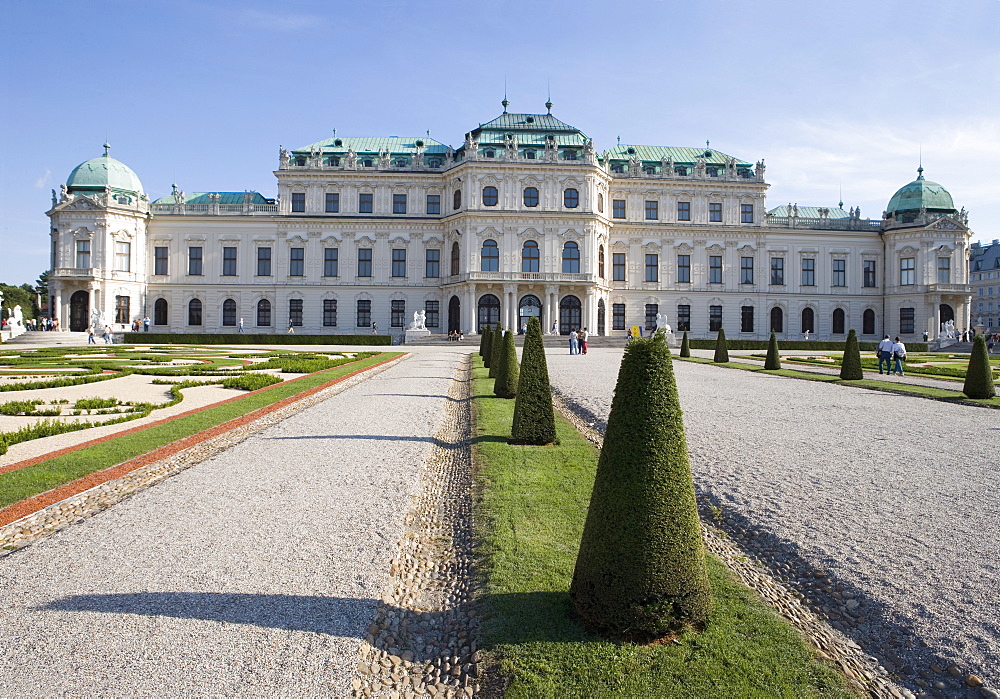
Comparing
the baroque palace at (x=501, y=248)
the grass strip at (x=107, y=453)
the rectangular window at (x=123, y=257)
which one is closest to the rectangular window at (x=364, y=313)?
the baroque palace at (x=501, y=248)

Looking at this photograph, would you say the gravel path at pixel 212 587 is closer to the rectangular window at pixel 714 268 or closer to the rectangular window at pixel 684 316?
the rectangular window at pixel 684 316

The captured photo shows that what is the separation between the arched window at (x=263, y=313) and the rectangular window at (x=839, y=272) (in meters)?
45.9

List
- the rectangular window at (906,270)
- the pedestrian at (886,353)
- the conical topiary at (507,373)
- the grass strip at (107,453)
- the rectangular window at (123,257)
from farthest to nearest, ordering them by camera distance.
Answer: the rectangular window at (906,270) < the rectangular window at (123,257) < the pedestrian at (886,353) < the conical topiary at (507,373) < the grass strip at (107,453)

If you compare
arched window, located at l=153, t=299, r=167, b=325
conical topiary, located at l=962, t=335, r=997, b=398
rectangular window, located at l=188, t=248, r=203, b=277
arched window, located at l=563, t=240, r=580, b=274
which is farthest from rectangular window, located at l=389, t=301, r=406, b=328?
conical topiary, located at l=962, t=335, r=997, b=398

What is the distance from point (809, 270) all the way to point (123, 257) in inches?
2122

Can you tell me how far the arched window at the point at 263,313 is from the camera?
54.7m

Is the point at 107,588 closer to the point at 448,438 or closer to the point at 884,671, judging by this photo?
the point at 884,671

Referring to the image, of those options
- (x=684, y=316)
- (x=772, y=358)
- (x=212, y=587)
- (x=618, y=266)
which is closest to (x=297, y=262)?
(x=618, y=266)

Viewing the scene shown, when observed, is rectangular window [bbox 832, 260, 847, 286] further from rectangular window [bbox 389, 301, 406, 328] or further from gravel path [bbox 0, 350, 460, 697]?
gravel path [bbox 0, 350, 460, 697]

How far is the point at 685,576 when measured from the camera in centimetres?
374

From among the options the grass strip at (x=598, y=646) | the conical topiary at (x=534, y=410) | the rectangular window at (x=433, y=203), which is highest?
the rectangular window at (x=433, y=203)

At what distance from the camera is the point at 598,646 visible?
144 inches

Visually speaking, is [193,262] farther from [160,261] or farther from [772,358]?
[772,358]

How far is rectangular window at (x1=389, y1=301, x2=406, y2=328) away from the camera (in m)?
54.9
